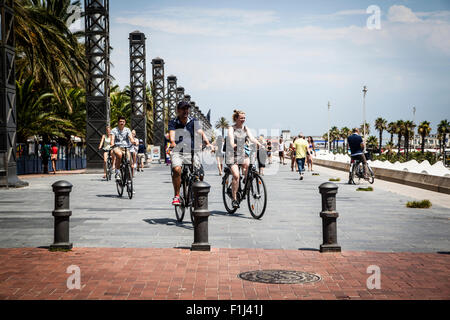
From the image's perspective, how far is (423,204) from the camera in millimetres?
11516

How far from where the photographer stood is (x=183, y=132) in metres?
8.94

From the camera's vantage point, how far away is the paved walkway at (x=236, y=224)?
730cm

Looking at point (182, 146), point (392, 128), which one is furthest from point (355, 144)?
point (392, 128)

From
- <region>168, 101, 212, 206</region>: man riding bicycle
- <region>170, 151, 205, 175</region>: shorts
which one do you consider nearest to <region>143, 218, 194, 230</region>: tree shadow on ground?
<region>168, 101, 212, 206</region>: man riding bicycle

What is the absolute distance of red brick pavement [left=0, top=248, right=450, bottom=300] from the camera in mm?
4754

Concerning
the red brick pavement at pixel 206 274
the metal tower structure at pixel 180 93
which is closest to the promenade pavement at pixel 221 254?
the red brick pavement at pixel 206 274

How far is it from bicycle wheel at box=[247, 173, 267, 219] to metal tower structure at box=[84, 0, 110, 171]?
18.2m

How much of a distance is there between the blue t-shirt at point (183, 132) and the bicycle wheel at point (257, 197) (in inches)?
55.3

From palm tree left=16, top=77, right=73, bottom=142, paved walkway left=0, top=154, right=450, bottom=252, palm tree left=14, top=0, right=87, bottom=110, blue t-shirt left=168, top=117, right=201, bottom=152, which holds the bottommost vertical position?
paved walkway left=0, top=154, right=450, bottom=252

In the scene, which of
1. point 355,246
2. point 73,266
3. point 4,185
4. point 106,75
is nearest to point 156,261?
point 73,266

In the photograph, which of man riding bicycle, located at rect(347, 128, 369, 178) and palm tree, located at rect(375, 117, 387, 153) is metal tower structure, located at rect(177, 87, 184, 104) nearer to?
man riding bicycle, located at rect(347, 128, 369, 178)

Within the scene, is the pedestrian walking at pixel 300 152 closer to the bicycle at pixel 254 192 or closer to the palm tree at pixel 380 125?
the bicycle at pixel 254 192

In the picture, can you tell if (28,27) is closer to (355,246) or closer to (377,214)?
(377,214)

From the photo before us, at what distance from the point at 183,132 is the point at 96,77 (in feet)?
64.1
